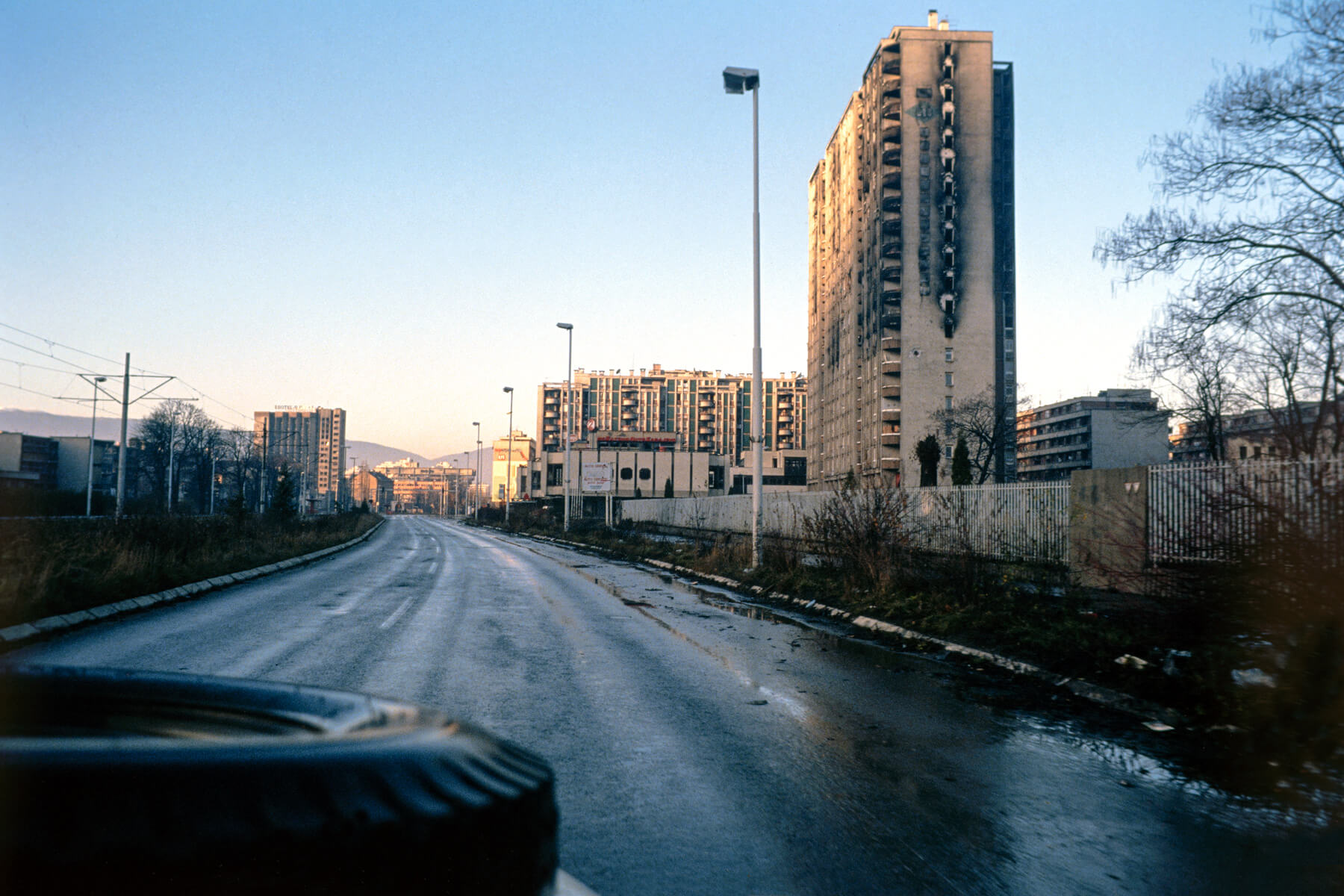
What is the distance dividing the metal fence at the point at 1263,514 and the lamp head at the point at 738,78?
15.0m

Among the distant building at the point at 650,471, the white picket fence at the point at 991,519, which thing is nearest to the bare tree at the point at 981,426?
the distant building at the point at 650,471

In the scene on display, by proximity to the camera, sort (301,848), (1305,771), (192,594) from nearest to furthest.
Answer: (301,848) → (1305,771) → (192,594)

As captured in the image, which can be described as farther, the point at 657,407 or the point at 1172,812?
the point at 657,407

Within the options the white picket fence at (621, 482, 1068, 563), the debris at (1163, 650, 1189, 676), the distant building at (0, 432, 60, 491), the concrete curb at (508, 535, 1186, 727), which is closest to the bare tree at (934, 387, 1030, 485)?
the white picket fence at (621, 482, 1068, 563)

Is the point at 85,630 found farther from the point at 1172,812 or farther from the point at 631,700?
the point at 1172,812

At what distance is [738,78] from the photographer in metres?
20.6

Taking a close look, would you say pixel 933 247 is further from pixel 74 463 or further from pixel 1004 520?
pixel 74 463

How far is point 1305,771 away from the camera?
17.7 ft

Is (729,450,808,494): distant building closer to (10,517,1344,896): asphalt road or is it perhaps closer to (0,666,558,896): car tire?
(10,517,1344,896): asphalt road

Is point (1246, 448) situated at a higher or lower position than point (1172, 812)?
higher

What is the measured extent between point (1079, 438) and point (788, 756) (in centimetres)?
15308

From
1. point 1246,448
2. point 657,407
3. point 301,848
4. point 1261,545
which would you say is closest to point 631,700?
point 1261,545

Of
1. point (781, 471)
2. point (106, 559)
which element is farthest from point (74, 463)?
point (781, 471)

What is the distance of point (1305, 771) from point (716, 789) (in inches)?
150
